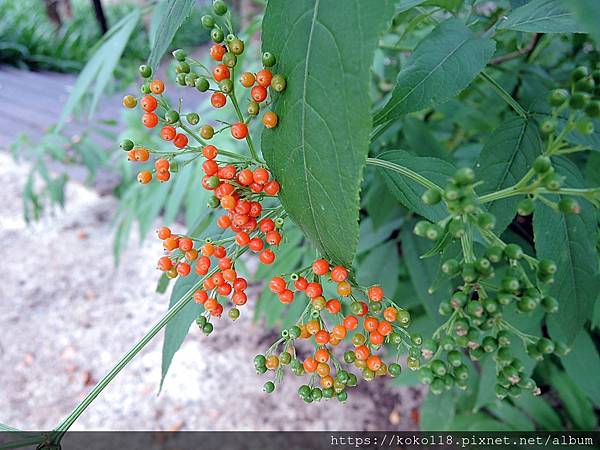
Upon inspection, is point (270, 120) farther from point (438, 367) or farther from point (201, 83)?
point (438, 367)

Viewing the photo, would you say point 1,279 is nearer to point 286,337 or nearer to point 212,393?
point 212,393

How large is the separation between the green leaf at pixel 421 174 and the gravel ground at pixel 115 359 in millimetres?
1831

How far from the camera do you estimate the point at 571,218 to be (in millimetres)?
716

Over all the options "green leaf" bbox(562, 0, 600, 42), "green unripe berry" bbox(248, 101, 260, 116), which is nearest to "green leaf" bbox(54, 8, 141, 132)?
"green unripe berry" bbox(248, 101, 260, 116)

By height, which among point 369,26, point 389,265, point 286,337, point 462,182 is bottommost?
point 389,265

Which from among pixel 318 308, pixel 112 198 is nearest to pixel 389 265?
pixel 318 308

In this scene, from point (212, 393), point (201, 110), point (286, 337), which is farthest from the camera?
point (212, 393)

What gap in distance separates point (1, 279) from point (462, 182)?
3504mm

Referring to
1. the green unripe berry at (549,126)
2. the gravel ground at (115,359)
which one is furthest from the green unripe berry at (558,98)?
the gravel ground at (115,359)

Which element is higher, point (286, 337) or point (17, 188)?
point (286, 337)

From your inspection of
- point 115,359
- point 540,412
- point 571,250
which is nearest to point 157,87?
point 571,250

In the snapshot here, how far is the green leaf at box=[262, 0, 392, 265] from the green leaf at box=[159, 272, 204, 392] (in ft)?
0.96

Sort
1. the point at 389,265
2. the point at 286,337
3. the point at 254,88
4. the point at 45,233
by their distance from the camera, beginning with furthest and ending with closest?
the point at 45,233
the point at 389,265
the point at 286,337
the point at 254,88

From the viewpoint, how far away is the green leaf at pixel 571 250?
0.71 m
